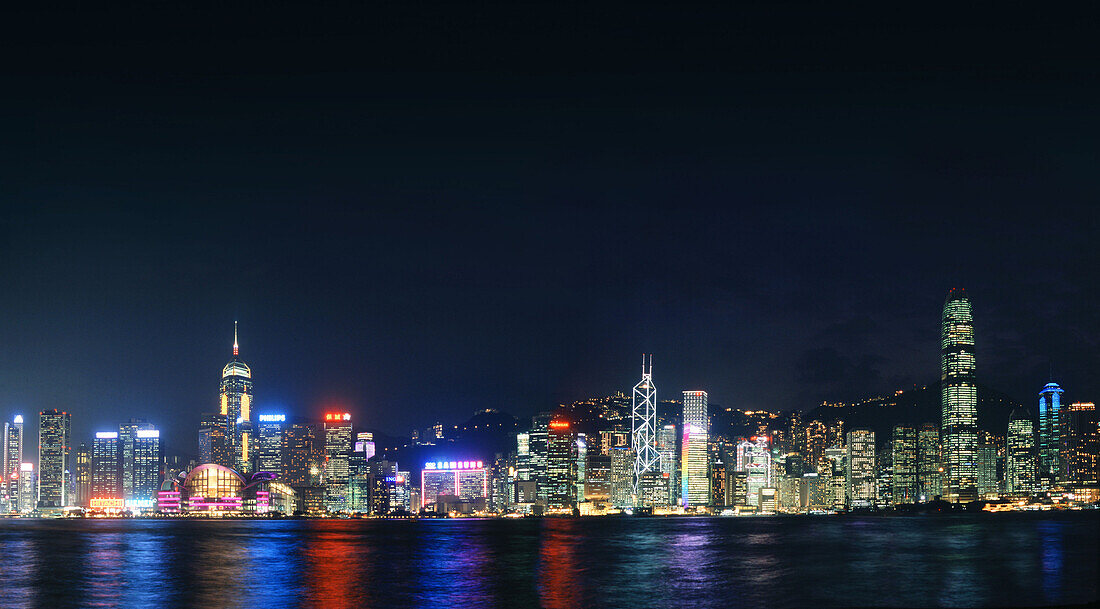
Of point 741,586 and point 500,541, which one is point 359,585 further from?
point 500,541

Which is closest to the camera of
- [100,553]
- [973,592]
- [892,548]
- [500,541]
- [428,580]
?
[973,592]

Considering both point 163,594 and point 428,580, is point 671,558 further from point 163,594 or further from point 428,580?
point 163,594

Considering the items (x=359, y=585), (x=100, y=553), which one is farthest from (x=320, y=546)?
(x=359, y=585)

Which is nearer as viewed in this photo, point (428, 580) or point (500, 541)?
point (428, 580)

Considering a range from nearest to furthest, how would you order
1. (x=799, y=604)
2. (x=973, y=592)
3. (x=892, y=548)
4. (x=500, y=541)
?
(x=799, y=604) → (x=973, y=592) → (x=892, y=548) → (x=500, y=541)

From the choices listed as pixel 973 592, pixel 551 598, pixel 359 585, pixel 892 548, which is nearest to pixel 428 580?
pixel 359 585

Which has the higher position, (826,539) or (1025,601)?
(1025,601)
